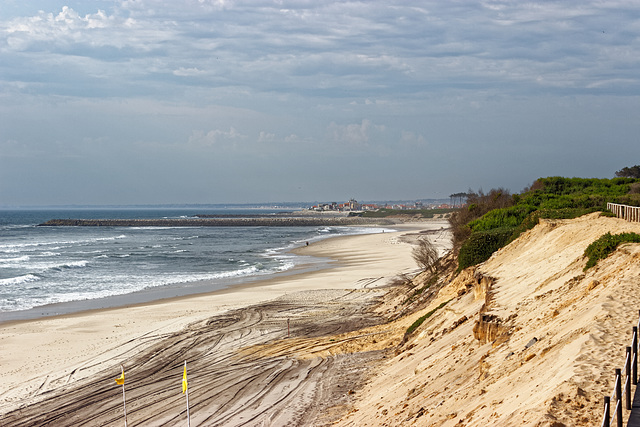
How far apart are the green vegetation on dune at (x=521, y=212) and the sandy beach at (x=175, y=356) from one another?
17.1 ft

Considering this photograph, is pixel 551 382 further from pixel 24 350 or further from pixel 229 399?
pixel 24 350

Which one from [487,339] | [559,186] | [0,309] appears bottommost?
[0,309]

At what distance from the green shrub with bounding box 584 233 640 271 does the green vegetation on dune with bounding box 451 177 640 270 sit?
1002 cm

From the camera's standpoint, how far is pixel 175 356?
67.5 ft

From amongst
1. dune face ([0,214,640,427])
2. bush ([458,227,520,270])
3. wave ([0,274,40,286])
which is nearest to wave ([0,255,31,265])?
wave ([0,274,40,286])

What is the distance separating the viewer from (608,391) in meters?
7.06

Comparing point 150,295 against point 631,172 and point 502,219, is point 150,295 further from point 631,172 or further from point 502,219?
point 631,172

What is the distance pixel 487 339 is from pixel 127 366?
1240 centimetres

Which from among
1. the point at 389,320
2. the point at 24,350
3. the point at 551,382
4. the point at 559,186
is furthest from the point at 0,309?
the point at 559,186

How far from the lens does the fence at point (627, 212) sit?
20.7 meters

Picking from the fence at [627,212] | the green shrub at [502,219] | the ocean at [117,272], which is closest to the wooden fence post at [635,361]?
the fence at [627,212]

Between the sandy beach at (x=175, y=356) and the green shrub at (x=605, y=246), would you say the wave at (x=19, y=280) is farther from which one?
the green shrub at (x=605, y=246)

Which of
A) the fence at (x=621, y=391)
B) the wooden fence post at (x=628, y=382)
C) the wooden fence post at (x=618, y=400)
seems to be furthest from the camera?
the wooden fence post at (x=628, y=382)

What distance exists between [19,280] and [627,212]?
129 feet
